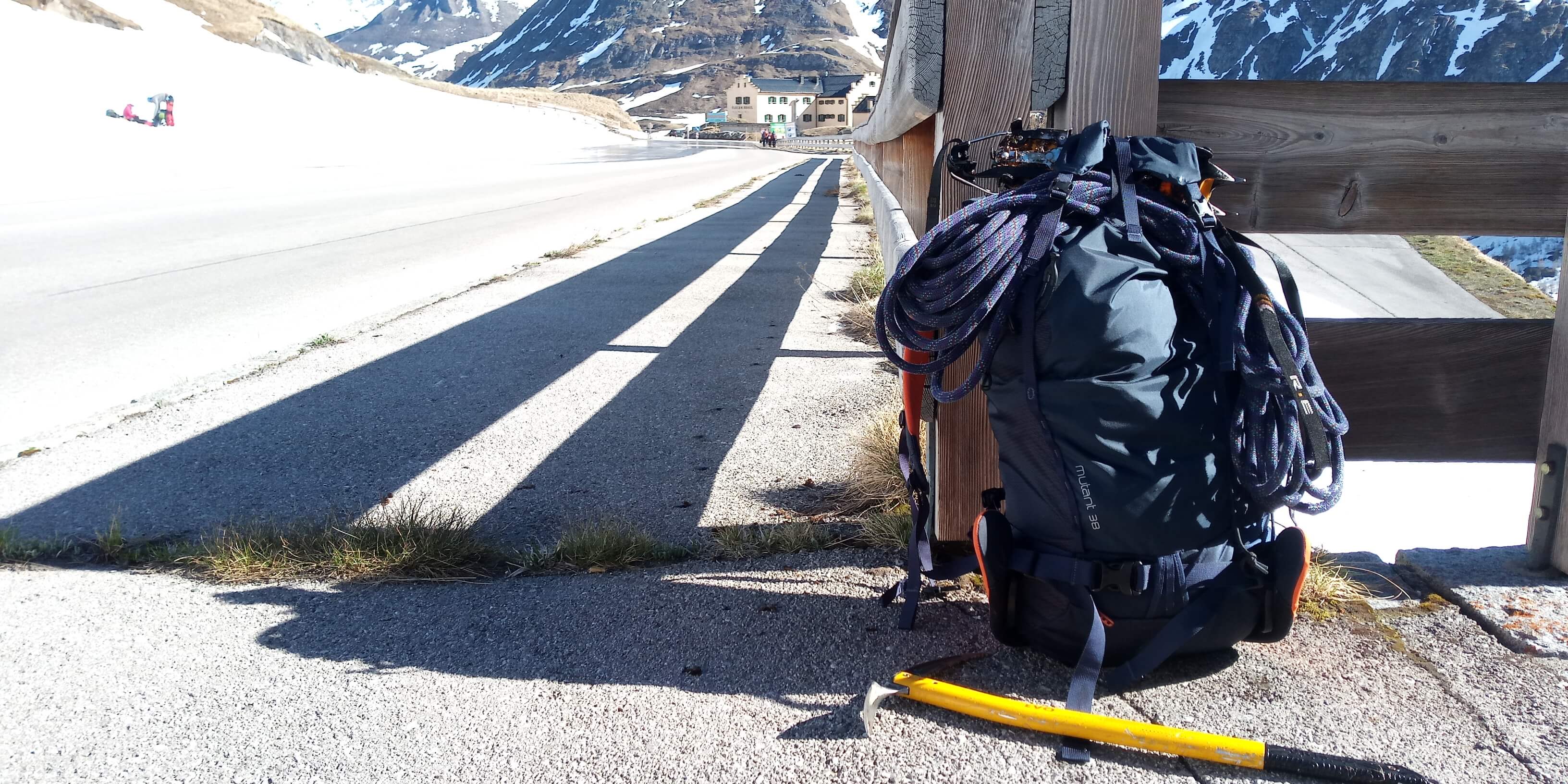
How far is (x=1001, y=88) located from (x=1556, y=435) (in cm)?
160

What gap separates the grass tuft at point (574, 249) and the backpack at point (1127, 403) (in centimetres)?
807

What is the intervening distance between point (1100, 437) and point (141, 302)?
782 centimetres

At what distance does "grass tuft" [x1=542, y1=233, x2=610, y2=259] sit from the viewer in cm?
986

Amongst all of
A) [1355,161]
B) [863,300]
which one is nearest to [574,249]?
[863,300]

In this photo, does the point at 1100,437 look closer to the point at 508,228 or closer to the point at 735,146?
the point at 508,228

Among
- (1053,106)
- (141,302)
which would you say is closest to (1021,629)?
(1053,106)

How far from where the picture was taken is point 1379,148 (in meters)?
2.54

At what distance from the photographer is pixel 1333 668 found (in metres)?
2.19

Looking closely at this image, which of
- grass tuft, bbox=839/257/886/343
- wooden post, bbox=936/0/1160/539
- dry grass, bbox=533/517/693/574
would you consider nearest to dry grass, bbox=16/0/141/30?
grass tuft, bbox=839/257/886/343

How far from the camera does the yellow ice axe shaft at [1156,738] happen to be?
1800 mm

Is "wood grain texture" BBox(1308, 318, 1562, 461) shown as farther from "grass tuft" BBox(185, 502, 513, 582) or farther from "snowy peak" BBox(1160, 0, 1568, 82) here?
"snowy peak" BBox(1160, 0, 1568, 82)

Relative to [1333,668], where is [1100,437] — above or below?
above

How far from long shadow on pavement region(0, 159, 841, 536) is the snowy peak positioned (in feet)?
134

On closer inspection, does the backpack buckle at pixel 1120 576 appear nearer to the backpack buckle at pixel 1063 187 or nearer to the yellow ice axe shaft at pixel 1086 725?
the yellow ice axe shaft at pixel 1086 725
